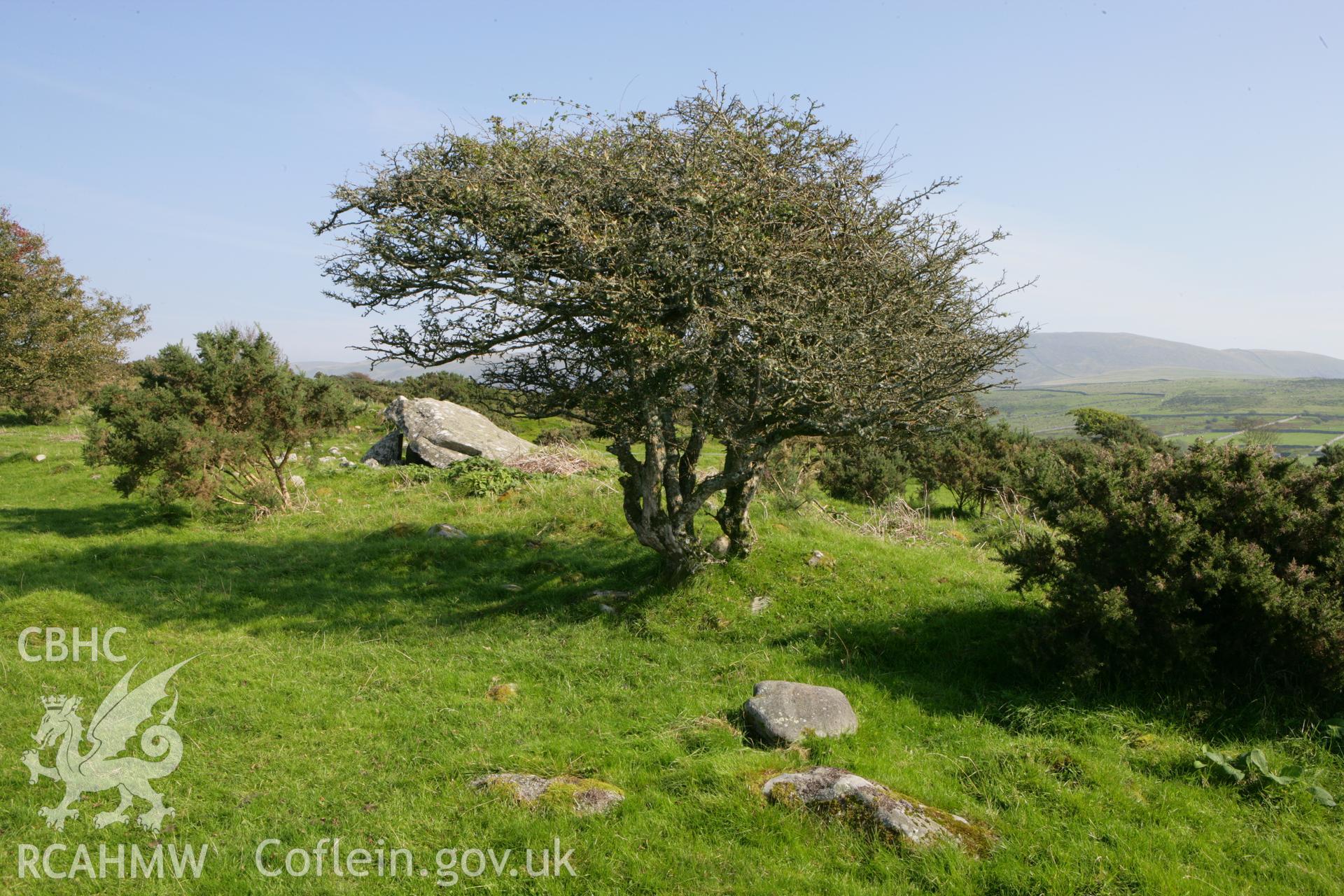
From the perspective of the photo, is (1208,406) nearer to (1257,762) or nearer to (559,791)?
(1257,762)

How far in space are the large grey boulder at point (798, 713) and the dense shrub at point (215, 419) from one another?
14.0 meters

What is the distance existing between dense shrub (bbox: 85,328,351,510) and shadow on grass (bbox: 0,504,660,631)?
1716 millimetres

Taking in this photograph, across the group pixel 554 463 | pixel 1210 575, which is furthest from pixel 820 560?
pixel 554 463

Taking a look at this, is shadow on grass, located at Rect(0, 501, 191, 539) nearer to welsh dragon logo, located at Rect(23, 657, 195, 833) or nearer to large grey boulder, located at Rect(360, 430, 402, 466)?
large grey boulder, located at Rect(360, 430, 402, 466)

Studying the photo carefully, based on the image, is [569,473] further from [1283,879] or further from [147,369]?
[1283,879]

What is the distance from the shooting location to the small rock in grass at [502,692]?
834cm

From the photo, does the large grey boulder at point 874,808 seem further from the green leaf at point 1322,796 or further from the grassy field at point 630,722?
the green leaf at point 1322,796

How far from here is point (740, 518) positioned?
1135cm

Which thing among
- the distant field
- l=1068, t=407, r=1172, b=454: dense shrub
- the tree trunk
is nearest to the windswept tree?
the tree trunk

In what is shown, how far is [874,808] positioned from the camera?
5461 mm

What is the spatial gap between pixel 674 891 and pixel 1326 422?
106727 mm

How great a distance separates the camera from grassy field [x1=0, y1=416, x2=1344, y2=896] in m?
5.24

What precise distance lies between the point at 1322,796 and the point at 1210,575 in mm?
2011

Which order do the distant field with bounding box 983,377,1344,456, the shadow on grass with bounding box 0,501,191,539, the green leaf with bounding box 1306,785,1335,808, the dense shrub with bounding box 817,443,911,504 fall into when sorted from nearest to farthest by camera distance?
the green leaf with bounding box 1306,785,1335,808
the shadow on grass with bounding box 0,501,191,539
the dense shrub with bounding box 817,443,911,504
the distant field with bounding box 983,377,1344,456
